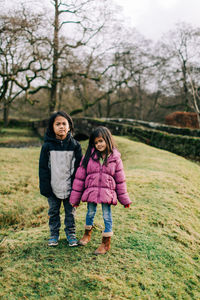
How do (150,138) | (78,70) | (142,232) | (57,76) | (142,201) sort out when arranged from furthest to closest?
1. (57,76)
2. (78,70)
3. (150,138)
4. (142,201)
5. (142,232)

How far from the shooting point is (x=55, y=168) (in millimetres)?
2953

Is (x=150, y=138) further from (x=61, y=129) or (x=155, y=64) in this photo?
(x=155, y=64)

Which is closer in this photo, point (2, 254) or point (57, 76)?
point (2, 254)

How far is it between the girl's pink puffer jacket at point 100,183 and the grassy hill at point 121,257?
0.67 meters

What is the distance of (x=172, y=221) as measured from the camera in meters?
3.95

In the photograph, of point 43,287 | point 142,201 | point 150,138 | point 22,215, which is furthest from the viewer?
point 150,138

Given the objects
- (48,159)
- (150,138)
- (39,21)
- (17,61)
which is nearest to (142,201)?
(48,159)

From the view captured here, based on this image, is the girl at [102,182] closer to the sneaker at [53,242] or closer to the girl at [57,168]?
the girl at [57,168]

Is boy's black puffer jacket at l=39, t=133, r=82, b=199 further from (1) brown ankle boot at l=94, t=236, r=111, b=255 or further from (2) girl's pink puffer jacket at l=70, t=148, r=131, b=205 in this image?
(1) brown ankle boot at l=94, t=236, r=111, b=255

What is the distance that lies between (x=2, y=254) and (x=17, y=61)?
1281 cm

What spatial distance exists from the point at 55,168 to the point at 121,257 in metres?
1.36

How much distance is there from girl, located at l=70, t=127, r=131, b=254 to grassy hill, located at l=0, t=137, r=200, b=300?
324 millimetres

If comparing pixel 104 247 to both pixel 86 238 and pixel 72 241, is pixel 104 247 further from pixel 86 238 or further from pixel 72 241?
pixel 72 241

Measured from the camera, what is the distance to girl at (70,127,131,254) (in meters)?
2.80
